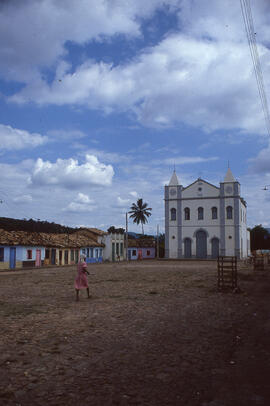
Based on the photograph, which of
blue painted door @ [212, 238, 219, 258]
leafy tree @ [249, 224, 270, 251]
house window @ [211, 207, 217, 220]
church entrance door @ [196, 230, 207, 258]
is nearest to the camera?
blue painted door @ [212, 238, 219, 258]

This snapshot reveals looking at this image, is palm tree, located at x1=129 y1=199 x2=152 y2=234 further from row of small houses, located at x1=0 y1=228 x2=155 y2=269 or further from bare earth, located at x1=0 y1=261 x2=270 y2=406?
bare earth, located at x1=0 y1=261 x2=270 y2=406

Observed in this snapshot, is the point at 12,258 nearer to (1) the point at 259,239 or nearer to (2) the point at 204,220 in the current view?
(2) the point at 204,220

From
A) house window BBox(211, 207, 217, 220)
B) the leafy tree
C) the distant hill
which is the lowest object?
the leafy tree

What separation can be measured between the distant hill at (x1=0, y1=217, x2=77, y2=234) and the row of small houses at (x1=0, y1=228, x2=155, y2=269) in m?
8.22

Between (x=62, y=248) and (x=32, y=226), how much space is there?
19.2 meters

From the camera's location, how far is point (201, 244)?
45.7 m

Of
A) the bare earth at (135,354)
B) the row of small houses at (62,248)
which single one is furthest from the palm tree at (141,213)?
the bare earth at (135,354)

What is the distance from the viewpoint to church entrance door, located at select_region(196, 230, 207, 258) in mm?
45500

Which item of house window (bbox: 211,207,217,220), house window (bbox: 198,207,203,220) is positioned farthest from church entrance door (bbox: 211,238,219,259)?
house window (bbox: 198,207,203,220)

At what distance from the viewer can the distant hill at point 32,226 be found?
165 feet

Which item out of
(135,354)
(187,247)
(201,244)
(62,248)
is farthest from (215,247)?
(135,354)

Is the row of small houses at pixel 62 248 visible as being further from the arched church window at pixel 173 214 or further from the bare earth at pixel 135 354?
the bare earth at pixel 135 354

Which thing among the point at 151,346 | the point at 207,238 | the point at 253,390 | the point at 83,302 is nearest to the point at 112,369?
the point at 151,346

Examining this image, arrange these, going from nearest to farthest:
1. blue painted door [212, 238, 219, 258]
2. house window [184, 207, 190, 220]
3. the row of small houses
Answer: the row of small houses → blue painted door [212, 238, 219, 258] → house window [184, 207, 190, 220]
